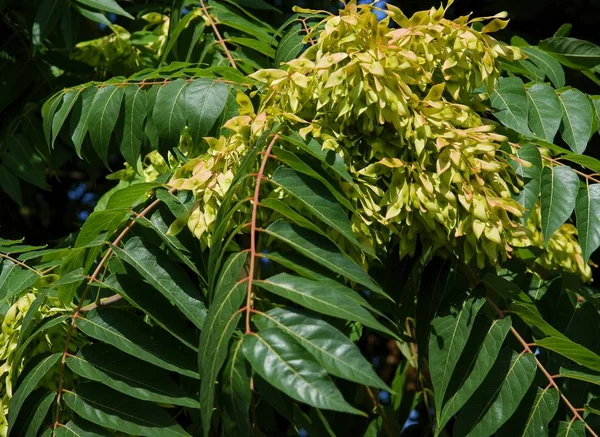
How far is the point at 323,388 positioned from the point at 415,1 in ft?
12.3

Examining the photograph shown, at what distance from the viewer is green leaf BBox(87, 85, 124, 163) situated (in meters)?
2.44

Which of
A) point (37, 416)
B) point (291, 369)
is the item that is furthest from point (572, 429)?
point (37, 416)

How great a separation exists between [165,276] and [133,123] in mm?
712

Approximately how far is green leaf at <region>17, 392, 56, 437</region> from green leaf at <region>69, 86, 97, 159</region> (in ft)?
2.73

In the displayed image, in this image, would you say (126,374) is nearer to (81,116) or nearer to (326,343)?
(326,343)

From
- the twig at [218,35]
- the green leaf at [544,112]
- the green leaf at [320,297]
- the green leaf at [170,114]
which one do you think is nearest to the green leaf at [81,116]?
the green leaf at [170,114]

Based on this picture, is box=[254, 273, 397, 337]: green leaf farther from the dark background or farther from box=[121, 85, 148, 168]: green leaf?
the dark background

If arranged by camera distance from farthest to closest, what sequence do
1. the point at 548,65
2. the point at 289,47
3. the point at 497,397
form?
the point at 548,65 → the point at 289,47 → the point at 497,397

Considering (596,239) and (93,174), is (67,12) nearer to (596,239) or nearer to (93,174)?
(93,174)

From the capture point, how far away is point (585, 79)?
166 inches

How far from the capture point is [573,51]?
2.79 m

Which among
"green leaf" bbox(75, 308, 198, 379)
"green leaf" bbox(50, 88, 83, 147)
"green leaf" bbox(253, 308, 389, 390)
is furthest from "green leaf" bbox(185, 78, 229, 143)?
"green leaf" bbox(253, 308, 389, 390)

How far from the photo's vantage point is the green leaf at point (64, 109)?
248 cm

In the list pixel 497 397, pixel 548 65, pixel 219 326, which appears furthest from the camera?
pixel 548 65
